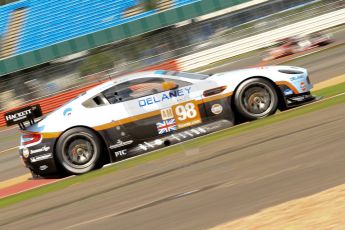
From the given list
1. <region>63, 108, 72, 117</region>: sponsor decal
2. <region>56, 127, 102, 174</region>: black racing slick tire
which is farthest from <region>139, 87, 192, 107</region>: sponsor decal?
<region>63, 108, 72, 117</region>: sponsor decal

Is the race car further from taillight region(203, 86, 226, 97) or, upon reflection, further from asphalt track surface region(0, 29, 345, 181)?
asphalt track surface region(0, 29, 345, 181)

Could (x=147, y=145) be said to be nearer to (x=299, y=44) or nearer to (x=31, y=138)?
(x=31, y=138)

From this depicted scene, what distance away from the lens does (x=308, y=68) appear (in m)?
15.8

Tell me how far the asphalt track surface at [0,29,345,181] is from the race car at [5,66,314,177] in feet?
6.44

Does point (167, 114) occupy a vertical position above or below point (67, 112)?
below

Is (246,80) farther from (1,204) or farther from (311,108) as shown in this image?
(1,204)

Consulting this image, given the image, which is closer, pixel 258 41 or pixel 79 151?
pixel 79 151

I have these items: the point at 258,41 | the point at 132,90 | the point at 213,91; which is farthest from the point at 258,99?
the point at 258,41

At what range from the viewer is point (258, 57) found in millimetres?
21844

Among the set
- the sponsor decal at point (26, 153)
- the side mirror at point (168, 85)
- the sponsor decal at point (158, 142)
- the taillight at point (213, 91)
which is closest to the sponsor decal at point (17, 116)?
the sponsor decal at point (26, 153)

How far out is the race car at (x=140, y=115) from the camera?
31.0 feet

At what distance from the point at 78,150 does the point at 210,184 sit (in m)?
3.20

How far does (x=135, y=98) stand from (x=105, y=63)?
16.6 meters

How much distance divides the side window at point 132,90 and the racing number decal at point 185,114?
401 millimetres
